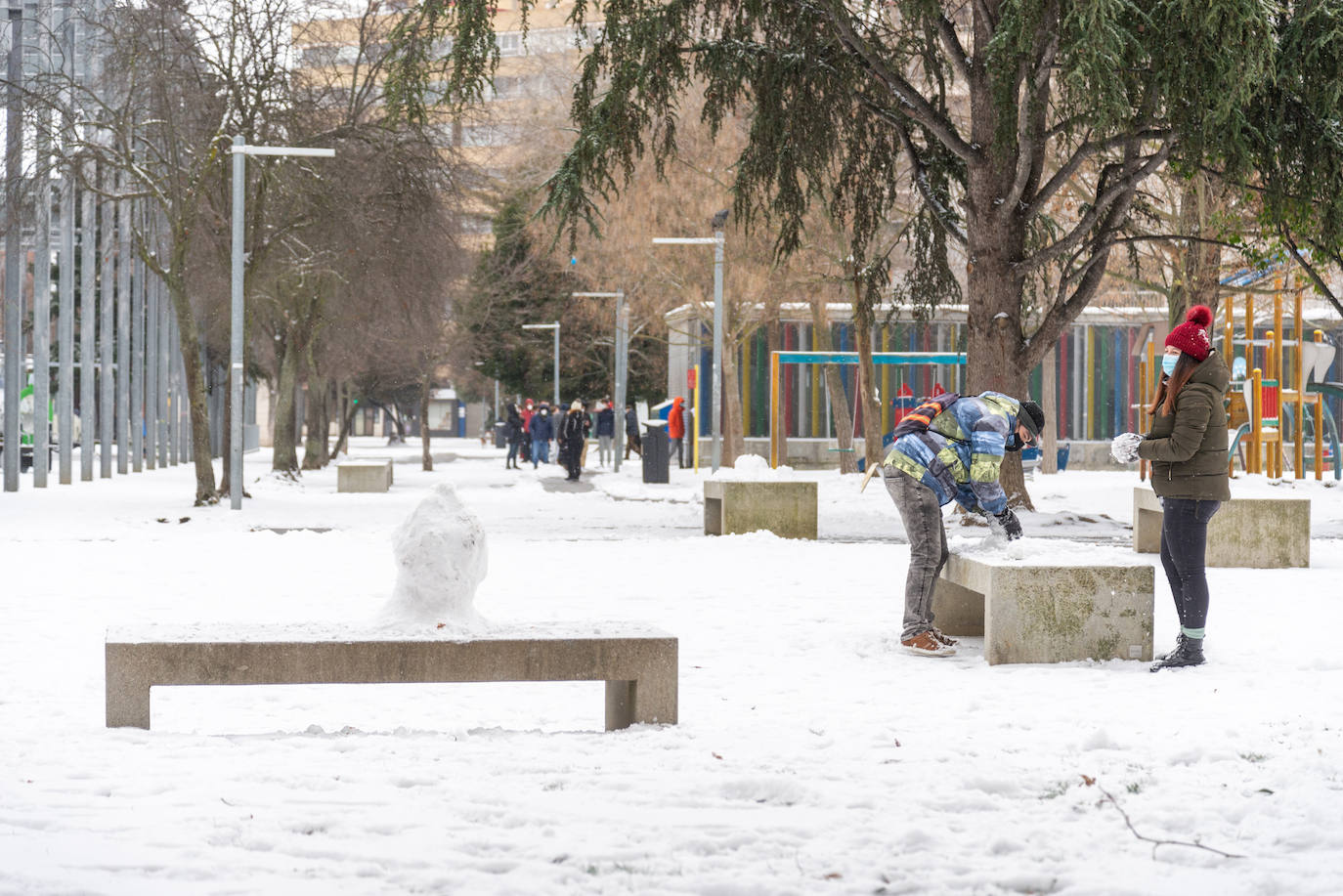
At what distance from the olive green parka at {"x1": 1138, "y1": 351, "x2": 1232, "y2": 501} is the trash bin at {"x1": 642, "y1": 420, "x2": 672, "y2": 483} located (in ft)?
77.3

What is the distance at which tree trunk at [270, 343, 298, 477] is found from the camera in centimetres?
3291

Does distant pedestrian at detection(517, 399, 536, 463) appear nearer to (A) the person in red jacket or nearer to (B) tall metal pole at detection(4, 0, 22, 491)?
(A) the person in red jacket

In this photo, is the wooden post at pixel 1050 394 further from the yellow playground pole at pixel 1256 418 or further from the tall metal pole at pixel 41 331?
the tall metal pole at pixel 41 331

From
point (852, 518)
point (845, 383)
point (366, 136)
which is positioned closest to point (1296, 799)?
point (852, 518)

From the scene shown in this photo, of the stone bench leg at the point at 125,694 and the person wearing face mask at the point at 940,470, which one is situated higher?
the person wearing face mask at the point at 940,470

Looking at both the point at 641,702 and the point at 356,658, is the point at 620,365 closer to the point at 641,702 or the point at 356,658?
the point at 641,702

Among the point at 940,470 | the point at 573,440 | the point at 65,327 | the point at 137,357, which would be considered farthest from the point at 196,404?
the point at 940,470

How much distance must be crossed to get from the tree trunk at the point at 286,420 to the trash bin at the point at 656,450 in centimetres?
694

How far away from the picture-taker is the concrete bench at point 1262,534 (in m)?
14.3

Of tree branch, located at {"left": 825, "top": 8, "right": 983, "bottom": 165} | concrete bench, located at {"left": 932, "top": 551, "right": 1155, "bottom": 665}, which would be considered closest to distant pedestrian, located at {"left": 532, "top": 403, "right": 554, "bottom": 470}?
tree branch, located at {"left": 825, "top": 8, "right": 983, "bottom": 165}

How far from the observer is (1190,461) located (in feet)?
27.2

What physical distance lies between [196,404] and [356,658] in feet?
61.9

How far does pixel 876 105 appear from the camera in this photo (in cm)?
1869

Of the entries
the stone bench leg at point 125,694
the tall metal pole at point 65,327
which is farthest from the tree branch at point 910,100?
the tall metal pole at point 65,327
